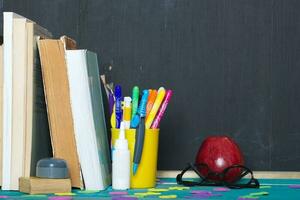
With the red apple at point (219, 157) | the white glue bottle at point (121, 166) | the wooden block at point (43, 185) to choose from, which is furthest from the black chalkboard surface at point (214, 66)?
the wooden block at point (43, 185)

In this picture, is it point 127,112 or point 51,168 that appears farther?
point 127,112

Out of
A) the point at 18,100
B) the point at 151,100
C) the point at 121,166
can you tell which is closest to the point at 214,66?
the point at 151,100

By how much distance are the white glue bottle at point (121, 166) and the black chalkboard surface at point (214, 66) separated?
29 centimetres

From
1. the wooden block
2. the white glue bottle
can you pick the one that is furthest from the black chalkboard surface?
the wooden block

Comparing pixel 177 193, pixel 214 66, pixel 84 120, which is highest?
pixel 214 66

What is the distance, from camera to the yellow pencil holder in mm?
1185

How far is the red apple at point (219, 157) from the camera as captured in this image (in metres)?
1.24

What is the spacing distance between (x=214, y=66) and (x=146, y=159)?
362 millimetres

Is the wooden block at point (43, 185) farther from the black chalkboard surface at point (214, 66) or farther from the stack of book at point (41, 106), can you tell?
the black chalkboard surface at point (214, 66)

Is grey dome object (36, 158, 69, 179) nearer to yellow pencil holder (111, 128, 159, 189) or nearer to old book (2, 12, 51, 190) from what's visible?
old book (2, 12, 51, 190)

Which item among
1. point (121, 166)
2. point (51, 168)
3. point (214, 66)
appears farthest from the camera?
point (214, 66)

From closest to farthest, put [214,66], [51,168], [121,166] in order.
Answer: [51,168] < [121,166] < [214,66]

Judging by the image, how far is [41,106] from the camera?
1.18m

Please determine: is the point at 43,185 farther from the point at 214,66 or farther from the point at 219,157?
the point at 214,66
